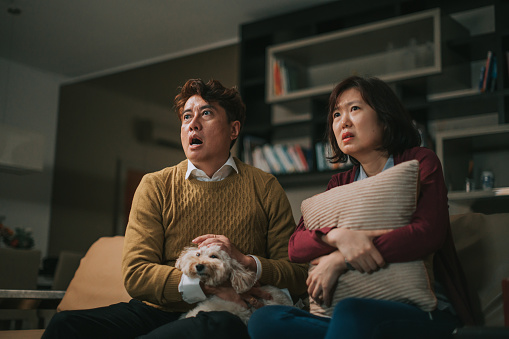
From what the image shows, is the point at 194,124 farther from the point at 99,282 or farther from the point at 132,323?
the point at 99,282

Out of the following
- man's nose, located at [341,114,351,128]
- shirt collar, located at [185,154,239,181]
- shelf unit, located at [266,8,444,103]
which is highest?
shelf unit, located at [266,8,444,103]

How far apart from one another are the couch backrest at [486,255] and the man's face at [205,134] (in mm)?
874

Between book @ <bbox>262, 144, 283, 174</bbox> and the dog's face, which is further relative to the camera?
book @ <bbox>262, 144, 283, 174</bbox>

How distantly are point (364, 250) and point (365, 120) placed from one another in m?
0.48

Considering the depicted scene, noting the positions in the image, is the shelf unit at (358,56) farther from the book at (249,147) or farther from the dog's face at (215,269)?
the dog's face at (215,269)

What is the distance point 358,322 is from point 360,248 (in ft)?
0.67

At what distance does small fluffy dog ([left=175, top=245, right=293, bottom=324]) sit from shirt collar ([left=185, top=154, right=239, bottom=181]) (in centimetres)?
41

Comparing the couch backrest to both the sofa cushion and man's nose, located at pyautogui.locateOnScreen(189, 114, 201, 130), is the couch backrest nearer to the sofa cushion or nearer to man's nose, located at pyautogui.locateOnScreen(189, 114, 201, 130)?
man's nose, located at pyautogui.locateOnScreen(189, 114, 201, 130)

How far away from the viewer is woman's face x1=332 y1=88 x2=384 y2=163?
1.67m

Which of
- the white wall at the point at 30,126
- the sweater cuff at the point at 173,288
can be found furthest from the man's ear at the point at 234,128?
the white wall at the point at 30,126

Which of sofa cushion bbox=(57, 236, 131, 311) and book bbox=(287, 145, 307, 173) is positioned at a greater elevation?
book bbox=(287, 145, 307, 173)

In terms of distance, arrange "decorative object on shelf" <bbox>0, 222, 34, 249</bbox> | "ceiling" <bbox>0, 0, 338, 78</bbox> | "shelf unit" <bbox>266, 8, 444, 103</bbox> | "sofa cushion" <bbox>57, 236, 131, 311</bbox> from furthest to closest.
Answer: "decorative object on shelf" <bbox>0, 222, 34, 249</bbox>
"ceiling" <bbox>0, 0, 338, 78</bbox>
"shelf unit" <bbox>266, 8, 444, 103</bbox>
"sofa cushion" <bbox>57, 236, 131, 311</bbox>

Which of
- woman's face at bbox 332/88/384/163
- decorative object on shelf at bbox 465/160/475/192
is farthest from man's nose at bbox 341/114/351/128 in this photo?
decorative object on shelf at bbox 465/160/475/192

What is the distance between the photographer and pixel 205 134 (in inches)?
79.0
